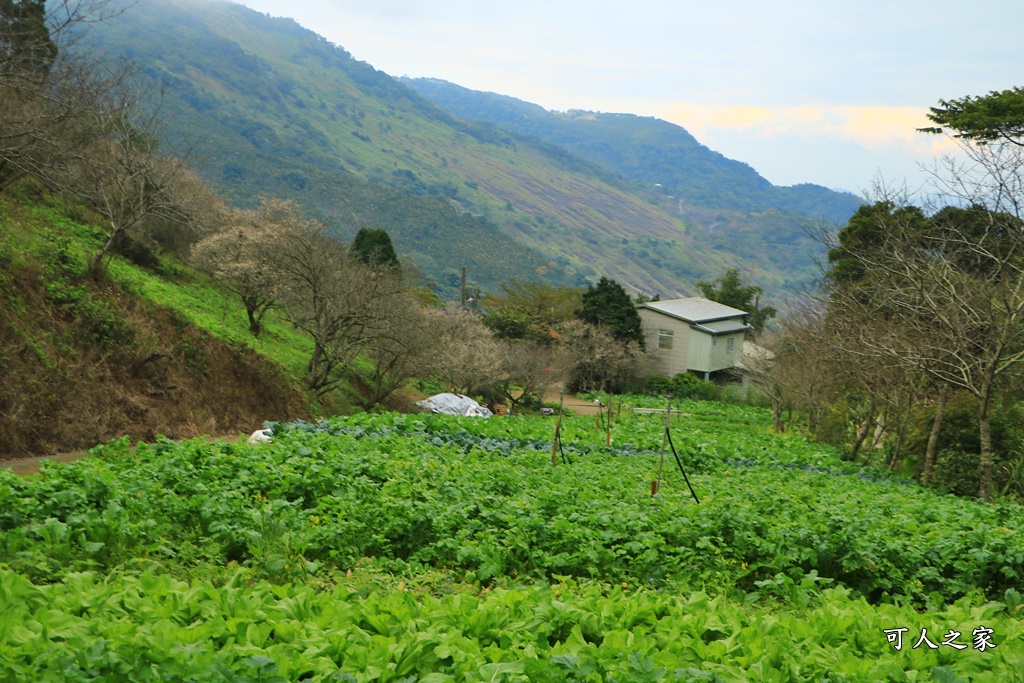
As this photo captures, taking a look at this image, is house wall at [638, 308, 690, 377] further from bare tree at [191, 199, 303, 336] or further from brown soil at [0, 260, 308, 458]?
brown soil at [0, 260, 308, 458]

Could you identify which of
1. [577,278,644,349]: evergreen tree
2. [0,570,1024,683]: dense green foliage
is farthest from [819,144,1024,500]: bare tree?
[577,278,644,349]: evergreen tree

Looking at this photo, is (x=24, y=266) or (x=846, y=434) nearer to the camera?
(x=24, y=266)

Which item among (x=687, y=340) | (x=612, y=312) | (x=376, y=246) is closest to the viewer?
(x=376, y=246)

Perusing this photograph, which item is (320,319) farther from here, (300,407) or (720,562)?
(720,562)

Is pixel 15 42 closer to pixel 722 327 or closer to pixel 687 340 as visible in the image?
pixel 687 340

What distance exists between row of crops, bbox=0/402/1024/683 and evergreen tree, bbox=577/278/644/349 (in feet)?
117

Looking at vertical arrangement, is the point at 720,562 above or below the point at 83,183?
below

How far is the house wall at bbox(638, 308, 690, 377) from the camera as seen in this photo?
5153cm

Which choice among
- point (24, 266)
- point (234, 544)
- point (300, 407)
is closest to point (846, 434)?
point (300, 407)

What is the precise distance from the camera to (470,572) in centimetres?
632

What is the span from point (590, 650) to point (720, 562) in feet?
10.8

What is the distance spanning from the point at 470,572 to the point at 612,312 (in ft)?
138

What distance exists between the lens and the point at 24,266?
1747 centimetres

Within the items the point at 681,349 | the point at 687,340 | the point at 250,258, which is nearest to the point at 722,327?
the point at 687,340
